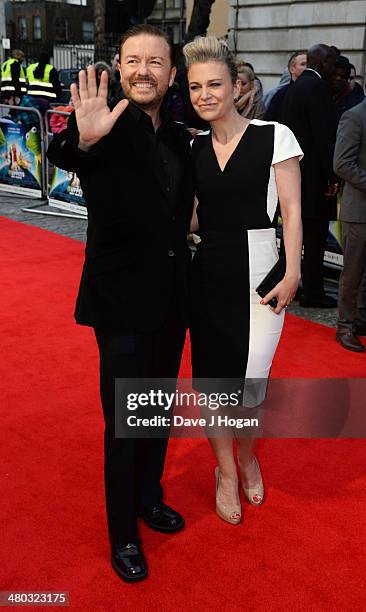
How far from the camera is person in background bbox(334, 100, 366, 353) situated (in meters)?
4.37

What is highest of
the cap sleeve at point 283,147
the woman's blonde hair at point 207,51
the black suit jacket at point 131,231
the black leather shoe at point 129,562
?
the woman's blonde hair at point 207,51

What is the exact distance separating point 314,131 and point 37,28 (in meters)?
50.5

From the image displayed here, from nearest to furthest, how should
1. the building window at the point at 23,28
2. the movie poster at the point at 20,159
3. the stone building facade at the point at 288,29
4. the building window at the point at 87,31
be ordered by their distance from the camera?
the movie poster at the point at 20,159, the stone building facade at the point at 288,29, the building window at the point at 23,28, the building window at the point at 87,31

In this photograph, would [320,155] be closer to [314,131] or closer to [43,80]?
[314,131]

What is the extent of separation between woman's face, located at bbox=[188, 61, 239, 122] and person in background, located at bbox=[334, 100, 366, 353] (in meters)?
2.15

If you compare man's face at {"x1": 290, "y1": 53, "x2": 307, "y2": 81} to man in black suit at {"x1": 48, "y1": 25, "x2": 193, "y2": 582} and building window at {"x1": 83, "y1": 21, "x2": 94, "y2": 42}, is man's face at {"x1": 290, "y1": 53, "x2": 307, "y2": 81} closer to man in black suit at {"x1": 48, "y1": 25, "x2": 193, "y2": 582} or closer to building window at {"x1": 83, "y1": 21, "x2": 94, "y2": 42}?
man in black suit at {"x1": 48, "y1": 25, "x2": 193, "y2": 582}

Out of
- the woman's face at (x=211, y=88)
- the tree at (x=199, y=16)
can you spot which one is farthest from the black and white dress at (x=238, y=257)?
the tree at (x=199, y=16)

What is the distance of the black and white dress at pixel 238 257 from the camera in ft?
8.10

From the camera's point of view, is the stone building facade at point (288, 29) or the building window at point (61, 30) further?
the building window at point (61, 30)

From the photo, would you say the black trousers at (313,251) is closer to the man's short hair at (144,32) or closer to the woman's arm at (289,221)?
the woman's arm at (289,221)

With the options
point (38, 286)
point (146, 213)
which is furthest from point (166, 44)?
point (38, 286)

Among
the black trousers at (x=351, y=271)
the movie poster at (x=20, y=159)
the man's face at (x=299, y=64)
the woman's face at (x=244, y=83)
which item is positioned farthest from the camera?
the movie poster at (x=20, y=159)

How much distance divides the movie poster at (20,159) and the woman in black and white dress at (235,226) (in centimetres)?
728

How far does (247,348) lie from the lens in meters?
2.63
